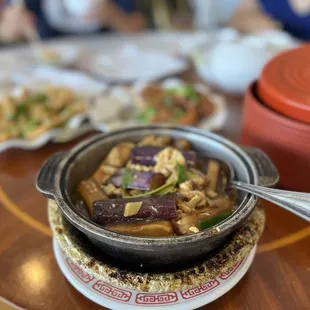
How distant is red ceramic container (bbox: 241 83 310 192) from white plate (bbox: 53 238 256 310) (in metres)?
0.32

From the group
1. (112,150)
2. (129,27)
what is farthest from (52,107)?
(129,27)

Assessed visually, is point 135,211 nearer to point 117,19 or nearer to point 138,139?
point 138,139

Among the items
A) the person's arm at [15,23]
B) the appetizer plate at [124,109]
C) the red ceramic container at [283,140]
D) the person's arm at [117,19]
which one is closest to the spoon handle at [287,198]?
the red ceramic container at [283,140]

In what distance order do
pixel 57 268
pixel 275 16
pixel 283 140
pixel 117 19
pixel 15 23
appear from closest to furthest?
pixel 57 268, pixel 283 140, pixel 15 23, pixel 275 16, pixel 117 19

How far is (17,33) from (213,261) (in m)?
1.76

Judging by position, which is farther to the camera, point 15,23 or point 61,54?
point 15,23

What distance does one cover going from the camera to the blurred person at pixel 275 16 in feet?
6.66

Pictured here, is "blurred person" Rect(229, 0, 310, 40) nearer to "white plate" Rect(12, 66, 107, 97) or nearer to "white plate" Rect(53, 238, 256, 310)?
"white plate" Rect(12, 66, 107, 97)

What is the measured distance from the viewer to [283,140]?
3.27 ft

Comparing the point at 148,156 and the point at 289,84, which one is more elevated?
the point at 289,84

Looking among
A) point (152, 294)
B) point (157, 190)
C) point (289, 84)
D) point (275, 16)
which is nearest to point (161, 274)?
point (152, 294)

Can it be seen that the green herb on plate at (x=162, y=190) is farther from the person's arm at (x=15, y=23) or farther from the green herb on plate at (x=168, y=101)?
the person's arm at (x=15, y=23)

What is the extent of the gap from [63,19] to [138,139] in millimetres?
1489

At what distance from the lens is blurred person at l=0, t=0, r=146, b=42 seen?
80.0 inches
